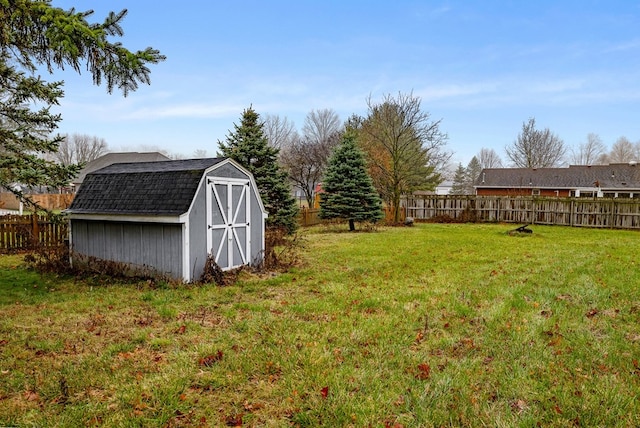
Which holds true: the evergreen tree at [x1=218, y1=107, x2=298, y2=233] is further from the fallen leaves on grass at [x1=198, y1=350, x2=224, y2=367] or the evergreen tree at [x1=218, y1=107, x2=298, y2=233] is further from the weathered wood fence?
the fallen leaves on grass at [x1=198, y1=350, x2=224, y2=367]

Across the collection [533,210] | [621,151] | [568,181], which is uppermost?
[621,151]

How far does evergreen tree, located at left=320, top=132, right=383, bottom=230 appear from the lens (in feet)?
56.7

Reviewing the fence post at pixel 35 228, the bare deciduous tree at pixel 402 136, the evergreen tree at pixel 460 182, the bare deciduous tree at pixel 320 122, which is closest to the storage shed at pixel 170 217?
the fence post at pixel 35 228

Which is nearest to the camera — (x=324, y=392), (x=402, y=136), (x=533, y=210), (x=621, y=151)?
(x=324, y=392)

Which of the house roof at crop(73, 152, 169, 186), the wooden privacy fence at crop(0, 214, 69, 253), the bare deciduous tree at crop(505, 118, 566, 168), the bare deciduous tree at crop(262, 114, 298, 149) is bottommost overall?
the wooden privacy fence at crop(0, 214, 69, 253)

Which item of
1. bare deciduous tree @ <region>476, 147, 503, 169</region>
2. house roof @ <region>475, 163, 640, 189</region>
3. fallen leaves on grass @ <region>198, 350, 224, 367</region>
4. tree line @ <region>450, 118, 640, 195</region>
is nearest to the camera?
fallen leaves on grass @ <region>198, 350, 224, 367</region>

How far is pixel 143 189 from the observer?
7.80 metres

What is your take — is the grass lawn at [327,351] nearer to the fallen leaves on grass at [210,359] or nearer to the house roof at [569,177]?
the fallen leaves on grass at [210,359]

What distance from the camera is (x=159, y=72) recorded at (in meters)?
4.05

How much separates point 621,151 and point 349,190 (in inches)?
2239

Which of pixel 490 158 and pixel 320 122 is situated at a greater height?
pixel 320 122

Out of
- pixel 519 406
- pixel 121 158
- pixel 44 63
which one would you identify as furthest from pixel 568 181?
pixel 121 158

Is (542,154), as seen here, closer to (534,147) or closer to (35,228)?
(534,147)

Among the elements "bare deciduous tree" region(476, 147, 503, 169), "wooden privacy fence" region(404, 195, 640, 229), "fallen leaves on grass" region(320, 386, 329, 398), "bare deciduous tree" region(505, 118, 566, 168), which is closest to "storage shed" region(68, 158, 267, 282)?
"fallen leaves on grass" region(320, 386, 329, 398)
